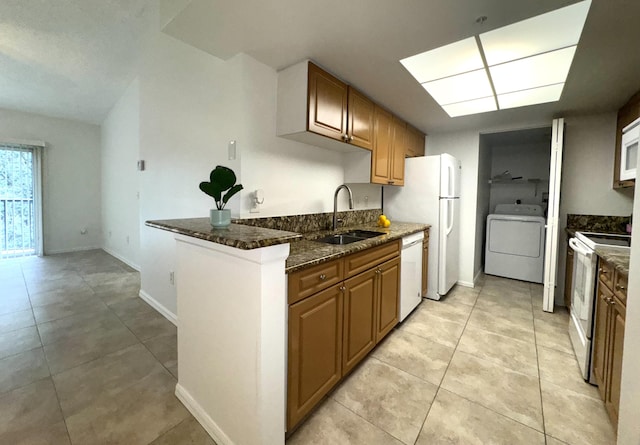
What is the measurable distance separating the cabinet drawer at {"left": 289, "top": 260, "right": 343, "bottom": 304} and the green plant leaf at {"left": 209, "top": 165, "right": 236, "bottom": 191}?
0.55 m

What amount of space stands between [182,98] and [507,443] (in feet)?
10.5

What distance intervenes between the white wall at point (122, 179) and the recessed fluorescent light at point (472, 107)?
4.00 meters

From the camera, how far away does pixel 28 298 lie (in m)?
2.93

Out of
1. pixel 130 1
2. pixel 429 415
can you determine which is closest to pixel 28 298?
pixel 130 1

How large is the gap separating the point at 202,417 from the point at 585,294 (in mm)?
2543

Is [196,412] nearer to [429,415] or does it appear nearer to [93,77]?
[429,415]

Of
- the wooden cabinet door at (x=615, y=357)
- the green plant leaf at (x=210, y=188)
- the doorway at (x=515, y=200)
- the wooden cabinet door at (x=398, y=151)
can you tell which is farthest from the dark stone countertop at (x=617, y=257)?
the doorway at (x=515, y=200)

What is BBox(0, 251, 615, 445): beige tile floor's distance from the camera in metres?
1.33

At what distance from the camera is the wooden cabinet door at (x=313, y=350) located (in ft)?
4.10

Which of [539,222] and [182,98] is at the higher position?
[182,98]

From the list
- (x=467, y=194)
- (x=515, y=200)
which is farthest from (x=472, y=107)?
(x=515, y=200)

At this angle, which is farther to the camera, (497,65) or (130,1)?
(130,1)

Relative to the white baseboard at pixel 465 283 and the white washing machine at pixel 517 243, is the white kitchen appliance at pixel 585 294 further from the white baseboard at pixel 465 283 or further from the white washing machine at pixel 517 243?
the white washing machine at pixel 517 243

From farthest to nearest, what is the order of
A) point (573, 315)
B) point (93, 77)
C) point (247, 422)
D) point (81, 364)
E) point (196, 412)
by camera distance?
point (93, 77) < point (573, 315) < point (81, 364) < point (196, 412) < point (247, 422)
